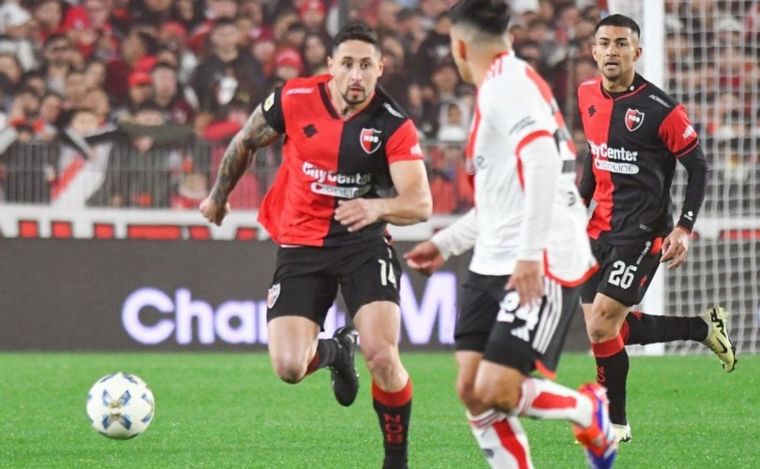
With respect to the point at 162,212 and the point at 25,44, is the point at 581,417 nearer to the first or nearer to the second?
the point at 162,212

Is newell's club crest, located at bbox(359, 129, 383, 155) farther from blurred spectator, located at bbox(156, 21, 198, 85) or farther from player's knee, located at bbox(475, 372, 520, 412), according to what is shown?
blurred spectator, located at bbox(156, 21, 198, 85)

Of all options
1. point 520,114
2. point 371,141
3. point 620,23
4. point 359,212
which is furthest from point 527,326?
point 620,23

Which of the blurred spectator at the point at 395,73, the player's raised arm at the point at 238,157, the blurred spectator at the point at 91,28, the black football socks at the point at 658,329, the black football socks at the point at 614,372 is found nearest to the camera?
the player's raised arm at the point at 238,157

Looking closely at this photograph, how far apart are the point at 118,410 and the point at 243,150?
137 cm

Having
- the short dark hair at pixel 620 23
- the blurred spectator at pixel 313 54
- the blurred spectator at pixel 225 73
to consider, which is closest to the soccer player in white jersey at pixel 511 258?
the short dark hair at pixel 620 23

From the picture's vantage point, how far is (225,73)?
15461 mm

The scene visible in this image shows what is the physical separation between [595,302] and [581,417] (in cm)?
257

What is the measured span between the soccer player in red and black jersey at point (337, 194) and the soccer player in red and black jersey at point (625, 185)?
139cm

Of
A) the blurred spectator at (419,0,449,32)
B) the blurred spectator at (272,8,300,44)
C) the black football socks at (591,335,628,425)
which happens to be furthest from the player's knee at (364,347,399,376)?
the blurred spectator at (419,0,449,32)

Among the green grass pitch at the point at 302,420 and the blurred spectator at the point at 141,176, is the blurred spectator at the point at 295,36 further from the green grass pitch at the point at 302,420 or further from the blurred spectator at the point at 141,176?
the green grass pitch at the point at 302,420

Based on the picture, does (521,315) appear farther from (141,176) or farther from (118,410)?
(141,176)

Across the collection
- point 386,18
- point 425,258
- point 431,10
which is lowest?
Result: point 425,258

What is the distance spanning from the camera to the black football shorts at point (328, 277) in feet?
22.5

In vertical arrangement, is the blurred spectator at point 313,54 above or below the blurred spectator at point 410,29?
below
